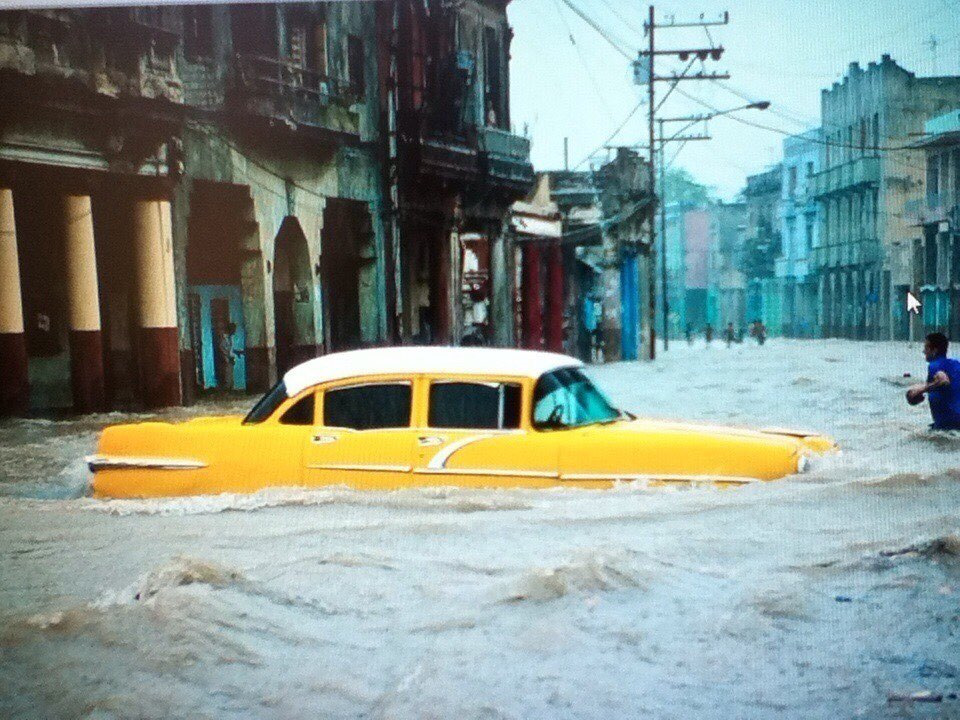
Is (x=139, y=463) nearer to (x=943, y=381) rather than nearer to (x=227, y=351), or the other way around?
(x=227, y=351)

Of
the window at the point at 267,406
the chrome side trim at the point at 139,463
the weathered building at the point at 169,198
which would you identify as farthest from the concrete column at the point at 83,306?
the window at the point at 267,406

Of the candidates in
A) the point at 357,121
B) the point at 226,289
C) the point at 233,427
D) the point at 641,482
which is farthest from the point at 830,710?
the point at 357,121

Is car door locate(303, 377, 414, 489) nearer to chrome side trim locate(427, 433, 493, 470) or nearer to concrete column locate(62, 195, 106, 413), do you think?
chrome side trim locate(427, 433, 493, 470)

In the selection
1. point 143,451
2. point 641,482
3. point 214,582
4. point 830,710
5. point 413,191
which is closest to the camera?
point 830,710

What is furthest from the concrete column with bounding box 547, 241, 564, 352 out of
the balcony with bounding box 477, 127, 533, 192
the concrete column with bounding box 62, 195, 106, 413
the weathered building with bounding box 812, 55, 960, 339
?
the concrete column with bounding box 62, 195, 106, 413

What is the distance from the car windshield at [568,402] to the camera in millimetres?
4930

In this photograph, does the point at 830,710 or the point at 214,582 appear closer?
the point at 830,710

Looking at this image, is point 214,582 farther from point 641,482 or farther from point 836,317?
point 836,317

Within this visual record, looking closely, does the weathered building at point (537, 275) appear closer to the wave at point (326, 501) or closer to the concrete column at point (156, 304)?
the concrete column at point (156, 304)

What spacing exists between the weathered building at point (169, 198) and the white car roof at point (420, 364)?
4.60 ft

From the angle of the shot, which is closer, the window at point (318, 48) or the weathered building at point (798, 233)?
the weathered building at point (798, 233)

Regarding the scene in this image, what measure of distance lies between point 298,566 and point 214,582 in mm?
340

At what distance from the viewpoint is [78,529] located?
15.9 feet

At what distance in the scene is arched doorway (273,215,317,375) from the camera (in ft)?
21.8
